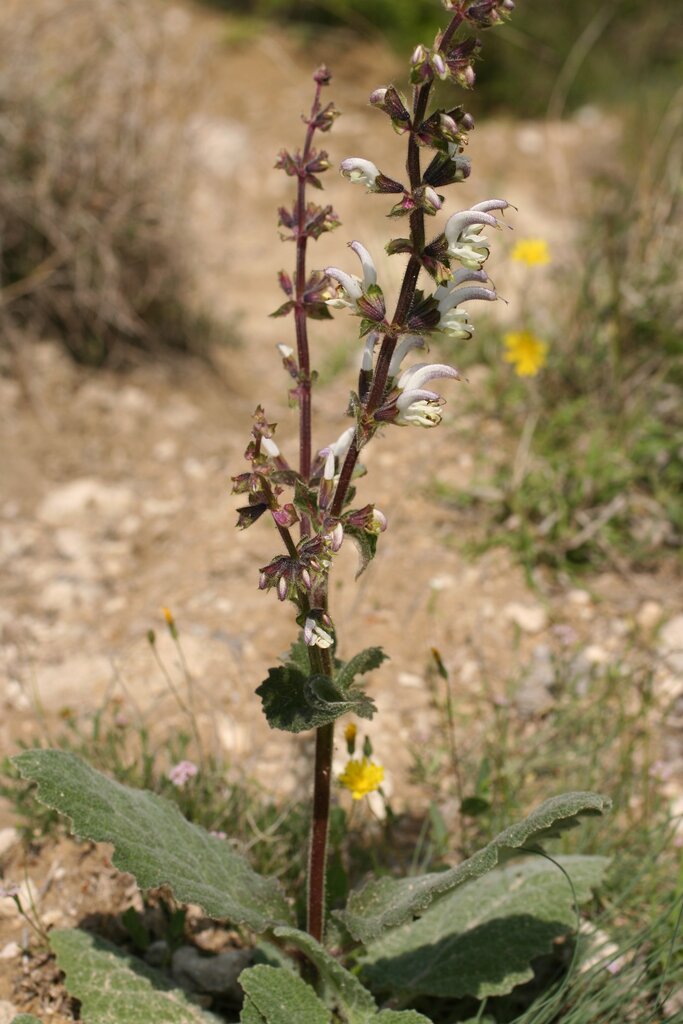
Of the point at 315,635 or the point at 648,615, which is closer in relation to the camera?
the point at 315,635

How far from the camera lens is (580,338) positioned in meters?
3.98

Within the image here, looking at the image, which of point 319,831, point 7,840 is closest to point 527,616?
point 319,831

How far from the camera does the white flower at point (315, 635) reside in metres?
1.72

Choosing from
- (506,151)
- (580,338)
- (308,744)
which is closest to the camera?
(308,744)

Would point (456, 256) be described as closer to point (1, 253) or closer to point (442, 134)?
point (442, 134)

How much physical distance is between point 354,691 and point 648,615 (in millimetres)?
1702

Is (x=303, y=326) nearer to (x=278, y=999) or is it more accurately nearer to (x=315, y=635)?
(x=315, y=635)

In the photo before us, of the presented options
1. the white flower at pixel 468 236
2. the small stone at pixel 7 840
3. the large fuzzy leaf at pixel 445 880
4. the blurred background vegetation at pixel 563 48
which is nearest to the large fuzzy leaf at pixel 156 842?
the large fuzzy leaf at pixel 445 880

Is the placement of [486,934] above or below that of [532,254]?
below

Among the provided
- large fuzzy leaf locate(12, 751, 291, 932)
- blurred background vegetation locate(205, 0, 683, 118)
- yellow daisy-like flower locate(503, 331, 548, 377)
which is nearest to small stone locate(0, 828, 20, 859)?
large fuzzy leaf locate(12, 751, 291, 932)

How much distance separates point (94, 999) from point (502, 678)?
59.9 inches

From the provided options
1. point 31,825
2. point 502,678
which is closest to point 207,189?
point 502,678

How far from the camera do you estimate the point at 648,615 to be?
130 inches

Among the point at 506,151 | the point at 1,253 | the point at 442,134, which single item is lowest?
the point at 442,134
